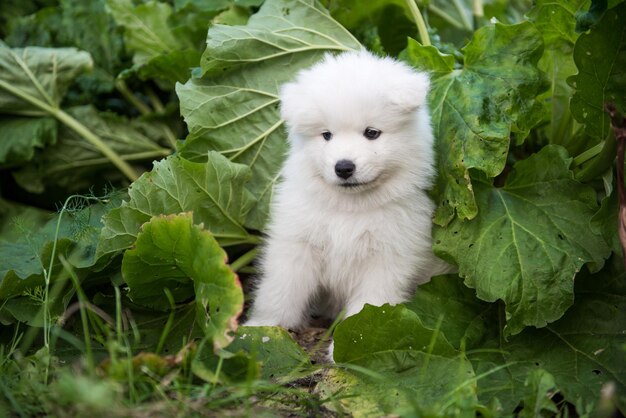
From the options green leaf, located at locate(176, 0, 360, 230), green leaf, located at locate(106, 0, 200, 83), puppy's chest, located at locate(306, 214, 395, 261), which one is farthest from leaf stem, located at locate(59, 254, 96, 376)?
green leaf, located at locate(106, 0, 200, 83)

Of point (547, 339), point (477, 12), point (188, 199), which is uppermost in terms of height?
point (477, 12)

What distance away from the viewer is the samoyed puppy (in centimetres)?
363

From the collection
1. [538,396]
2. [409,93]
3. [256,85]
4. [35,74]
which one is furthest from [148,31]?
[538,396]

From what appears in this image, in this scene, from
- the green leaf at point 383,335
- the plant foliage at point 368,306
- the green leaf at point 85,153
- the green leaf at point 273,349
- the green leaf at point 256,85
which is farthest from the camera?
the green leaf at point 85,153

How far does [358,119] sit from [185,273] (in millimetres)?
1082

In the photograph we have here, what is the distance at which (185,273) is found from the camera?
3.75 m

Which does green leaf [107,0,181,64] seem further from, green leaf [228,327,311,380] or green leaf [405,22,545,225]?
green leaf [228,327,311,380]

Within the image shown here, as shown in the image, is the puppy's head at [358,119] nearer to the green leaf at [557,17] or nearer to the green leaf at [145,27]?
the green leaf at [557,17]

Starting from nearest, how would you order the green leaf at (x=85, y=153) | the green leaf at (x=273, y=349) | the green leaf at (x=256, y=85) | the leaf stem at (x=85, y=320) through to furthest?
the leaf stem at (x=85, y=320), the green leaf at (x=273, y=349), the green leaf at (x=256, y=85), the green leaf at (x=85, y=153)

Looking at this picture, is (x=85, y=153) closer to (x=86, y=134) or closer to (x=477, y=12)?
(x=86, y=134)

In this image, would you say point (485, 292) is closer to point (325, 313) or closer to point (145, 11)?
point (325, 313)

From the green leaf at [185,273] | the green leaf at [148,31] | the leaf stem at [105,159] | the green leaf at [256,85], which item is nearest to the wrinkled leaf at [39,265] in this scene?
the green leaf at [185,273]

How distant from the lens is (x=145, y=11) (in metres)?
5.52

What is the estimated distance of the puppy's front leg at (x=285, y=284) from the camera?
398cm
